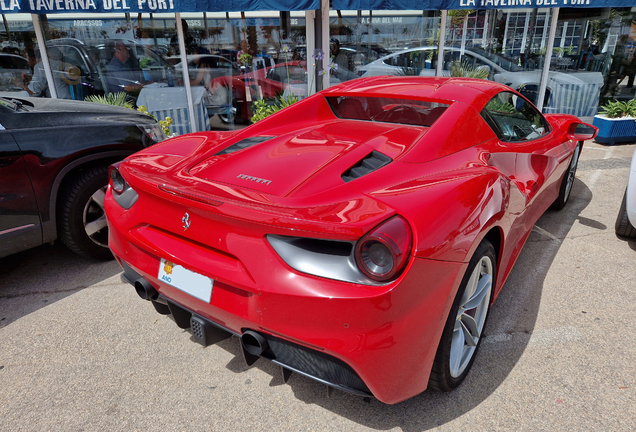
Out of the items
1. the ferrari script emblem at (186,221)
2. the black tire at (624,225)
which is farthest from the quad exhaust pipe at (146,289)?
the black tire at (624,225)

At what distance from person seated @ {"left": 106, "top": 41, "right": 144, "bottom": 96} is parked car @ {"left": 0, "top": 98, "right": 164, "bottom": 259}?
389cm

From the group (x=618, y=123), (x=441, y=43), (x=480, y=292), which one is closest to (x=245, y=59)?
(x=441, y=43)

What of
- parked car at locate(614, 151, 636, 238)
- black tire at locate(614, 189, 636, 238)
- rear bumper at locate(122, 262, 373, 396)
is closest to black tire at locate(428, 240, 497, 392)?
rear bumper at locate(122, 262, 373, 396)

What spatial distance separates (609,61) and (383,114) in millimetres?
9279

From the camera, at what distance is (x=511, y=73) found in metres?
9.25

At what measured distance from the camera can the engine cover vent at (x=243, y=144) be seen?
2.40 meters

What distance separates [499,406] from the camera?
2045 millimetres

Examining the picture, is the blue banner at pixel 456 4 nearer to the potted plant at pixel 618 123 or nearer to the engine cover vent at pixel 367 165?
the potted plant at pixel 618 123

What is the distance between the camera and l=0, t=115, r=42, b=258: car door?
111 inches

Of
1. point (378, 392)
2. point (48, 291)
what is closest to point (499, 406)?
point (378, 392)

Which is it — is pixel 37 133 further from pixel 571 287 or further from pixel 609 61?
pixel 609 61

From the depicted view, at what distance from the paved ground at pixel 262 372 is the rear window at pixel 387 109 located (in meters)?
1.35

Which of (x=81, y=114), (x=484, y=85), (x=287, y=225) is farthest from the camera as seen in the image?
(x=81, y=114)

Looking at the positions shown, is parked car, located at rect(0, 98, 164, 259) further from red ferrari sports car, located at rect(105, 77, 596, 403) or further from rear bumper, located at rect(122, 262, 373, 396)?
rear bumper, located at rect(122, 262, 373, 396)
